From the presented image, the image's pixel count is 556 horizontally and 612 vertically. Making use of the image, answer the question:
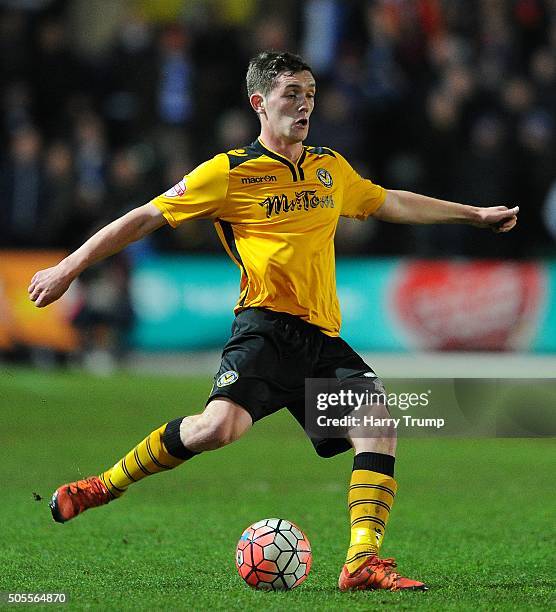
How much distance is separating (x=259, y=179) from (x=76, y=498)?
5.54 feet

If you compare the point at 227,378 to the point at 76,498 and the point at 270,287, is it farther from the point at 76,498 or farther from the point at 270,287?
the point at 76,498

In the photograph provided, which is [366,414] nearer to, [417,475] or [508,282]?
[417,475]

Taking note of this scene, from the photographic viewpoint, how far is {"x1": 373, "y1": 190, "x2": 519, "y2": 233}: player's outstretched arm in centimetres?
640

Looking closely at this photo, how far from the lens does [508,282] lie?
16.0 meters

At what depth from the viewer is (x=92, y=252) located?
572 cm

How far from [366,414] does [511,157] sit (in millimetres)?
11864

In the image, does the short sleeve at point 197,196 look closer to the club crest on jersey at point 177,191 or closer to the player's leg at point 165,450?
the club crest on jersey at point 177,191

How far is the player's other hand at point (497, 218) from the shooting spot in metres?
6.40

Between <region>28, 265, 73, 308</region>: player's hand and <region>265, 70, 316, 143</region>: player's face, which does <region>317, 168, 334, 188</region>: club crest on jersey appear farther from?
<region>28, 265, 73, 308</region>: player's hand

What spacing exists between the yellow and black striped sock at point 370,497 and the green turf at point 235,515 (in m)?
0.27

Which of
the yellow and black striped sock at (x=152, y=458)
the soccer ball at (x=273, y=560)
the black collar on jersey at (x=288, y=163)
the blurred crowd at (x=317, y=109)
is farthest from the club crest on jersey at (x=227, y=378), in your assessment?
the blurred crowd at (x=317, y=109)

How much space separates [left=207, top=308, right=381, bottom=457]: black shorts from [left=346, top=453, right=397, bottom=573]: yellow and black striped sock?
23 cm

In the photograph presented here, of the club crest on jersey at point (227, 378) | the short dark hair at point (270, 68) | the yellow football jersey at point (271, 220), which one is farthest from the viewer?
the short dark hair at point (270, 68)

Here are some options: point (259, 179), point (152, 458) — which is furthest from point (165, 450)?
point (259, 179)
